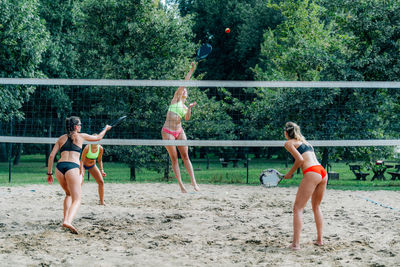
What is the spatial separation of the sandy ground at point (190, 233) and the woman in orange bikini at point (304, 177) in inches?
11.9

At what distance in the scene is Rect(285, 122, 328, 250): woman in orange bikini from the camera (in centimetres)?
487

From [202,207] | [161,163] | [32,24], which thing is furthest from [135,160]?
[202,207]

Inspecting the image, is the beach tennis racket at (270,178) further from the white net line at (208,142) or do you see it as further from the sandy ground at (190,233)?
the white net line at (208,142)

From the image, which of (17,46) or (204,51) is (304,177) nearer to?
(204,51)

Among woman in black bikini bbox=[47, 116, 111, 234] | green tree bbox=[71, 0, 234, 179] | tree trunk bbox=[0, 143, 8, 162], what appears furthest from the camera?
tree trunk bbox=[0, 143, 8, 162]

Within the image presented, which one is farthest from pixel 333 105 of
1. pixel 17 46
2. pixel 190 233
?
pixel 17 46

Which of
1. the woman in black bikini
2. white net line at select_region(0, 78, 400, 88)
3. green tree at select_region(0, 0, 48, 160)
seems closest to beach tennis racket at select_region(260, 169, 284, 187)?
white net line at select_region(0, 78, 400, 88)

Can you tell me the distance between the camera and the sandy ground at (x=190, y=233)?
4555mm

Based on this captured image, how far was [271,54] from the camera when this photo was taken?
2305 cm

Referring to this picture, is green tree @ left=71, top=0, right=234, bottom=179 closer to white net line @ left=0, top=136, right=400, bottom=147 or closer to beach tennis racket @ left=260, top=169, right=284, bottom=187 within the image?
white net line @ left=0, top=136, right=400, bottom=147

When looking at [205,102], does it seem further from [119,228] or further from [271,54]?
[119,228]

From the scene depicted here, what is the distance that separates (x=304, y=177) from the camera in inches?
194

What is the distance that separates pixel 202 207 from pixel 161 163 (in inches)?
316

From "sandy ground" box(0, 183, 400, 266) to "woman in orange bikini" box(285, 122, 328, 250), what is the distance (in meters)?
0.30
